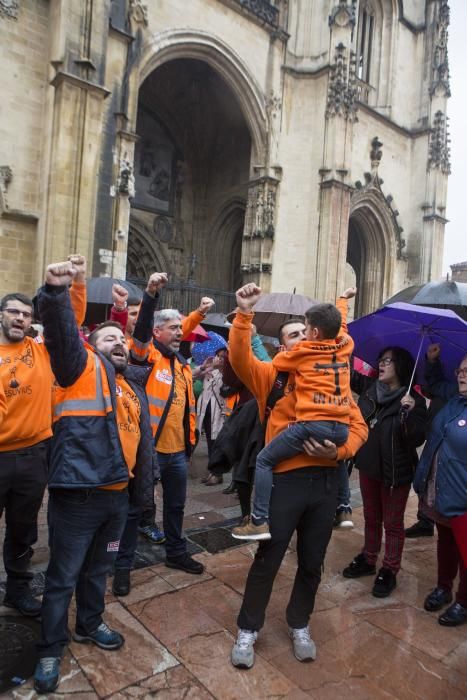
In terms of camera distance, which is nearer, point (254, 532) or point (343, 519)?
point (254, 532)

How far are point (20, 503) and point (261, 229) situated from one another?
1361 cm

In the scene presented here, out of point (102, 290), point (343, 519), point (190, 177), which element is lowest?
point (343, 519)

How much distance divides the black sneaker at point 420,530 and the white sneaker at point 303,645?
2.38 meters

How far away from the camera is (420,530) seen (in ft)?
15.8

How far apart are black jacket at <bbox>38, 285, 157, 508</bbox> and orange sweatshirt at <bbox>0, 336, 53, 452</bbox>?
0.49m

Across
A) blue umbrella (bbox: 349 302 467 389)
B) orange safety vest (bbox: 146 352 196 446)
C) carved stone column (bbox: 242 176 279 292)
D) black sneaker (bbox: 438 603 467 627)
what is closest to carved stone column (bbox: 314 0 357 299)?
carved stone column (bbox: 242 176 279 292)

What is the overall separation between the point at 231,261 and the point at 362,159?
6.03 m

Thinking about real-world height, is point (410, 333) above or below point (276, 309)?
below

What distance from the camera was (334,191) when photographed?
15.7m

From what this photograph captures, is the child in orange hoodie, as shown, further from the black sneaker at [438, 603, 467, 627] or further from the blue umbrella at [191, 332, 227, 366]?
the blue umbrella at [191, 332, 227, 366]

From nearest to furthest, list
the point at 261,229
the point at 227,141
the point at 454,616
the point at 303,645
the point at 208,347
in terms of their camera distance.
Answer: the point at 303,645, the point at 454,616, the point at 208,347, the point at 261,229, the point at 227,141

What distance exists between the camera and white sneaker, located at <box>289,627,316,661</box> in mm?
2686

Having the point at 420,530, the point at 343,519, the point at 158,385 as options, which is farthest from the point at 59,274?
the point at 420,530

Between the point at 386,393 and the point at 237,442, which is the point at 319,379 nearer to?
the point at 386,393
